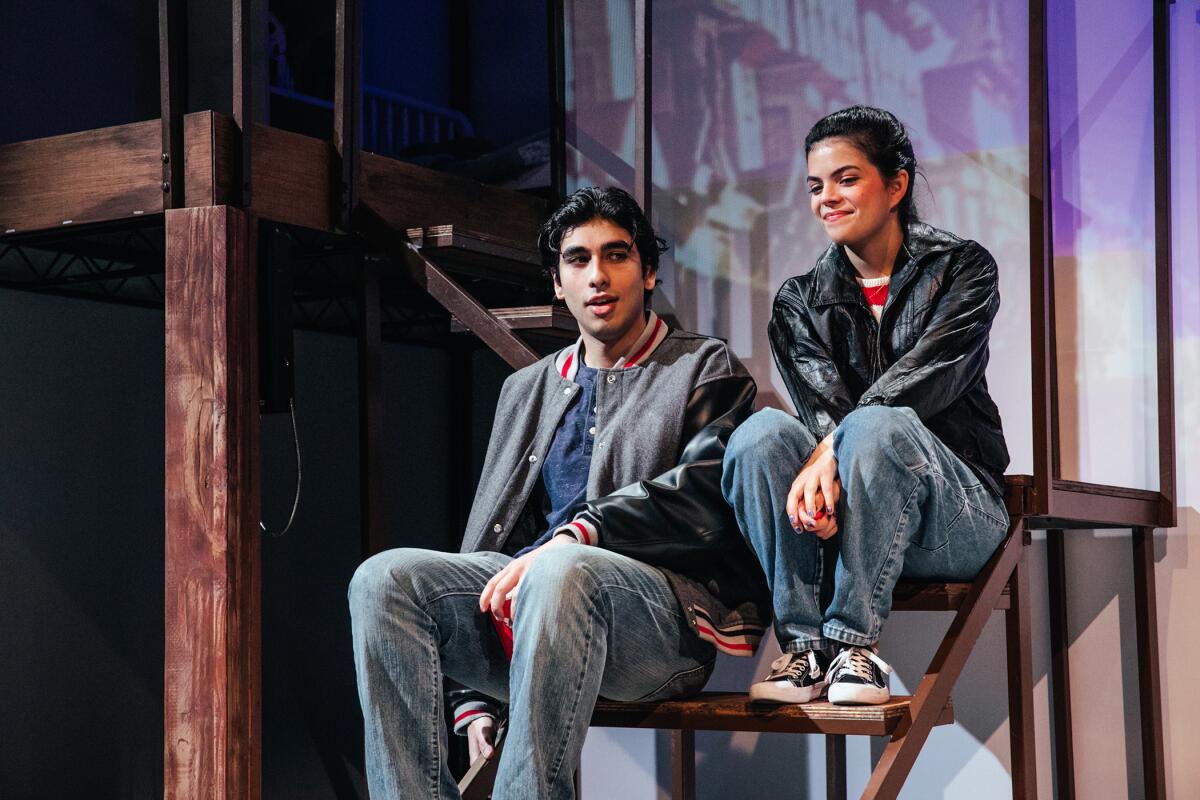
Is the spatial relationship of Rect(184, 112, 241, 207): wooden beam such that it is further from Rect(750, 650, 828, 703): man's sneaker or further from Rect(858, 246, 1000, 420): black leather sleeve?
Rect(750, 650, 828, 703): man's sneaker

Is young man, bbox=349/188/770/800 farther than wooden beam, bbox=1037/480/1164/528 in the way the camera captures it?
No

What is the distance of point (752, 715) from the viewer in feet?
7.47

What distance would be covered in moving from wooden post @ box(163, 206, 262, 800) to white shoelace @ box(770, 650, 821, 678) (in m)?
1.78

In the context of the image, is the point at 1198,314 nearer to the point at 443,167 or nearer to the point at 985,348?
the point at 985,348

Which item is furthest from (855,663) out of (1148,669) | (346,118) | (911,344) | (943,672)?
(346,118)

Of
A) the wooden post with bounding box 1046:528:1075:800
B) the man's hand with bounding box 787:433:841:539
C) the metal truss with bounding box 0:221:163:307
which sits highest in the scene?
the metal truss with bounding box 0:221:163:307

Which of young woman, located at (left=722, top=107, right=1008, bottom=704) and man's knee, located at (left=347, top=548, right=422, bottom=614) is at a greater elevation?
young woman, located at (left=722, top=107, right=1008, bottom=704)

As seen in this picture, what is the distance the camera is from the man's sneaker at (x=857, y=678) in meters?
2.20

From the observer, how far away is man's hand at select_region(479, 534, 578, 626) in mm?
2279

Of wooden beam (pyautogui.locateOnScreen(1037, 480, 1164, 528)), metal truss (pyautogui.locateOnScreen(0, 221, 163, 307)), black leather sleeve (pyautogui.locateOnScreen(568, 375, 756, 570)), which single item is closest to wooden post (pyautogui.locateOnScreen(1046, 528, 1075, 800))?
wooden beam (pyautogui.locateOnScreen(1037, 480, 1164, 528))

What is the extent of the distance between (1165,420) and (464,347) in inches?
176

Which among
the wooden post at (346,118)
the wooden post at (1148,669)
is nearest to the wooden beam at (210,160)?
the wooden post at (346,118)

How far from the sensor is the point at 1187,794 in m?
3.61

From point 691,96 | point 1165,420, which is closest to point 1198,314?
point 1165,420
